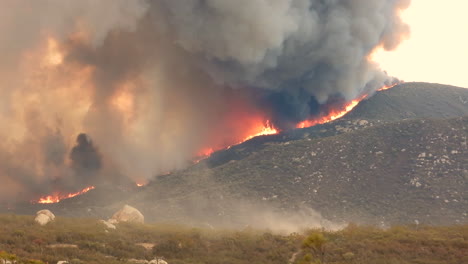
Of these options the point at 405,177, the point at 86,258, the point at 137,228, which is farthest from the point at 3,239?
the point at 405,177

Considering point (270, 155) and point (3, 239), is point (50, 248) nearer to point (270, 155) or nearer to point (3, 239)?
point (3, 239)

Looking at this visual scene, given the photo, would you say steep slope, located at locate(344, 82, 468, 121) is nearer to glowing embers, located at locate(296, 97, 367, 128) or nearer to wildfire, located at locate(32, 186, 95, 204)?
glowing embers, located at locate(296, 97, 367, 128)

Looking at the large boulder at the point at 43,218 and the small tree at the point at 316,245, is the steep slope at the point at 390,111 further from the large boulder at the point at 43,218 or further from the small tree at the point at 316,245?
the small tree at the point at 316,245

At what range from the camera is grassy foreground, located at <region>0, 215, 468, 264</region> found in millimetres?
26266

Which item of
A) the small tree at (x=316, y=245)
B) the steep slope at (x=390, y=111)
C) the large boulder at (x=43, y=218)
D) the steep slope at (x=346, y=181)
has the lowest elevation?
the small tree at (x=316, y=245)

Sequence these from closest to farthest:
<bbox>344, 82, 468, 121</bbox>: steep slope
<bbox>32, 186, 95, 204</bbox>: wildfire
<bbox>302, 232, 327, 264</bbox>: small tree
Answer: <bbox>302, 232, 327, 264</bbox>: small tree, <bbox>32, 186, 95, 204</bbox>: wildfire, <bbox>344, 82, 468, 121</bbox>: steep slope

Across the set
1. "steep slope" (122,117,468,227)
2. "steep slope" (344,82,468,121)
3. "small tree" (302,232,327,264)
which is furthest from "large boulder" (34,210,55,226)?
"steep slope" (344,82,468,121)

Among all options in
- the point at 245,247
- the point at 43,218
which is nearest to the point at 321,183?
the point at 245,247

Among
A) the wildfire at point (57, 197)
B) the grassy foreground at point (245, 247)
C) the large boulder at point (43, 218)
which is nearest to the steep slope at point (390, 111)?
the wildfire at point (57, 197)

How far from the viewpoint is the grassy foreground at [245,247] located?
26.3 metres

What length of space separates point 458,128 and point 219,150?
180 feet

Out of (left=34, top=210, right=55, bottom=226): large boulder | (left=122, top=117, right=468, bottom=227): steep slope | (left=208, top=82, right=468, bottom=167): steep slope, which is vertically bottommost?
(left=34, top=210, right=55, bottom=226): large boulder

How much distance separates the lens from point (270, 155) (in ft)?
301

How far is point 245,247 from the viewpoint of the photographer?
31984 millimetres
